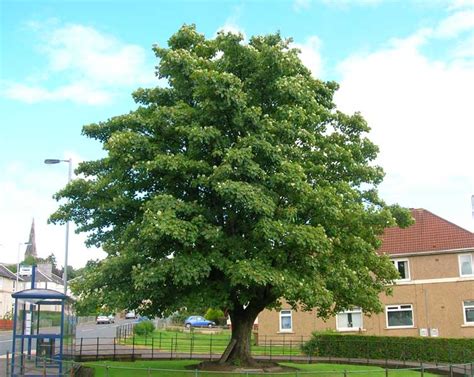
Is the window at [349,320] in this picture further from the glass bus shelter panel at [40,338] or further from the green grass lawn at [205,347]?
the glass bus shelter panel at [40,338]

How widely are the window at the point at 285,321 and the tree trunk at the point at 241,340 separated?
20476 mm

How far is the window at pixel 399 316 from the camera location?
39812mm

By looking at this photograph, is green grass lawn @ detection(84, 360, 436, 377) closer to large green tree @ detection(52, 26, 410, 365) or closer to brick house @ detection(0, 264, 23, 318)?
large green tree @ detection(52, 26, 410, 365)

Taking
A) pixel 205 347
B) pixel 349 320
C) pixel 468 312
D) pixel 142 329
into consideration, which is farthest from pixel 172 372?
pixel 142 329

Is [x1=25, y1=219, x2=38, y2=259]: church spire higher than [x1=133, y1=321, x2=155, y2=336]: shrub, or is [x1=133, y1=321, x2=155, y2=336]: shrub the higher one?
[x1=25, y1=219, x2=38, y2=259]: church spire

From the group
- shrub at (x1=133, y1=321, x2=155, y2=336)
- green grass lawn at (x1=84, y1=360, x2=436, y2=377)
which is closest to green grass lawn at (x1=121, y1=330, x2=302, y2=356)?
shrub at (x1=133, y1=321, x2=155, y2=336)

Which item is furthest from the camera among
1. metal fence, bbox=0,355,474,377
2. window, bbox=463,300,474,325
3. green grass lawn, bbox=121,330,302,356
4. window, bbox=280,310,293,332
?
window, bbox=280,310,293,332

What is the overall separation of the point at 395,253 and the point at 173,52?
24488 millimetres

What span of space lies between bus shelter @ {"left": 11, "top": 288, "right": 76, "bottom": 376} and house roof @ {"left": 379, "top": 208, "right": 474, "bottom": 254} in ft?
79.3

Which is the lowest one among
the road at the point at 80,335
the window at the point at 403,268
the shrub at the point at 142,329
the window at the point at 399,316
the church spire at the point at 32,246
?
the road at the point at 80,335

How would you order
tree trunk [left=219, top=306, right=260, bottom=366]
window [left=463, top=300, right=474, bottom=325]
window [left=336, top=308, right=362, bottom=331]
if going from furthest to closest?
window [left=336, top=308, right=362, bottom=331] < window [left=463, top=300, right=474, bottom=325] < tree trunk [left=219, top=306, right=260, bottom=366]

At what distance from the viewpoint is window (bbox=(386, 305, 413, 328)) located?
39.8 meters

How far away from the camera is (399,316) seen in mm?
40281

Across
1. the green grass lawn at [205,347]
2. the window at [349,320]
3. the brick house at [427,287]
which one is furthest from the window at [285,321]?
the window at [349,320]
